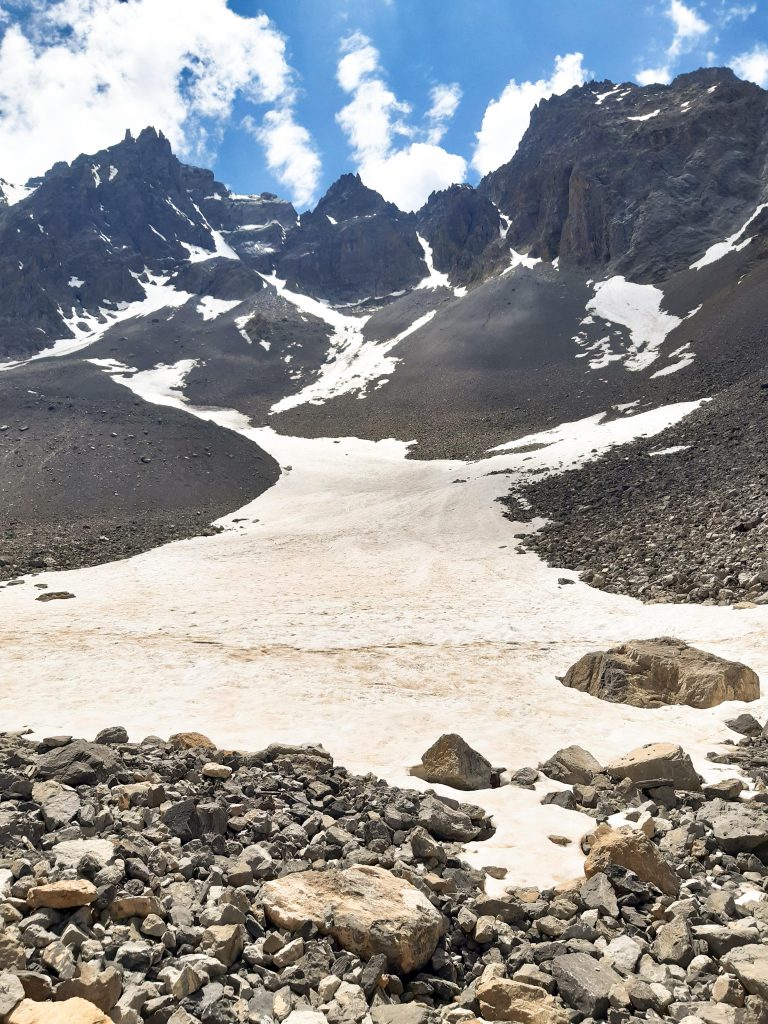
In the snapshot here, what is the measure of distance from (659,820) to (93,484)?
43730 millimetres

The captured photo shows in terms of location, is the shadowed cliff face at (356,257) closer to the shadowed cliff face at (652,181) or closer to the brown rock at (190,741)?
the shadowed cliff face at (652,181)

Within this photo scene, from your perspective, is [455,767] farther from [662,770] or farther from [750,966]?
[750,966]

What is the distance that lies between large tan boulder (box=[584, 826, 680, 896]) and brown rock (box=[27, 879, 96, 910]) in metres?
4.47

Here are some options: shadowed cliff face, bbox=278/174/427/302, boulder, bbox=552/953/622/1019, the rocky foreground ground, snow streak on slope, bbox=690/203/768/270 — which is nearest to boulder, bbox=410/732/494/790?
the rocky foreground ground

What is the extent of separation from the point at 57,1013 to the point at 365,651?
41.5 feet

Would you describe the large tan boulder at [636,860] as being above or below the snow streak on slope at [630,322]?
below

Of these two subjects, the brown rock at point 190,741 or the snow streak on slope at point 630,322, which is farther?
the snow streak on slope at point 630,322

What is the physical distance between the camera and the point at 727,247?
94000 millimetres

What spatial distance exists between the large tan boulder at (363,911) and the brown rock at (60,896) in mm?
1392

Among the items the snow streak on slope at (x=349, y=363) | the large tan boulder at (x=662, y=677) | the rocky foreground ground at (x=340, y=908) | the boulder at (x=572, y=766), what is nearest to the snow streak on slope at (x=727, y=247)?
the snow streak on slope at (x=349, y=363)

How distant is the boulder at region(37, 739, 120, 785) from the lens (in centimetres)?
736

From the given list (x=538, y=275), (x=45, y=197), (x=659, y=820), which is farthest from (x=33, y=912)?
(x=45, y=197)

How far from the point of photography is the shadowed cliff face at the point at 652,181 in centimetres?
10219

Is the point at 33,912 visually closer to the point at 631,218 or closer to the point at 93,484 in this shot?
the point at 93,484
